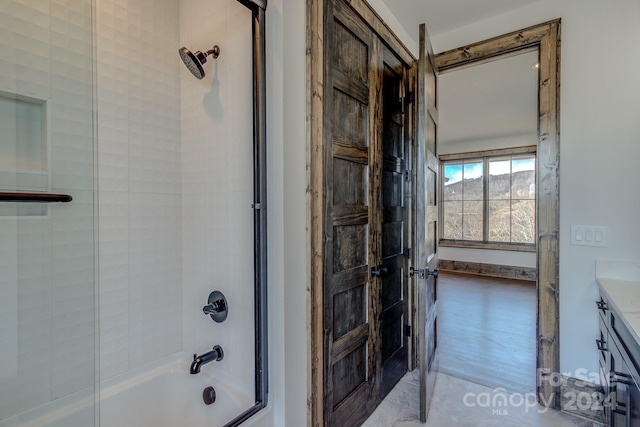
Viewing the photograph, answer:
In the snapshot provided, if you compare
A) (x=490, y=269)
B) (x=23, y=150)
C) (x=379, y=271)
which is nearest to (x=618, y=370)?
(x=379, y=271)

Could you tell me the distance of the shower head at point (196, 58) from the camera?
5.14 feet

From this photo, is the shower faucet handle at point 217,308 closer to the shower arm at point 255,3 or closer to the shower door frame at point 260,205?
the shower door frame at point 260,205

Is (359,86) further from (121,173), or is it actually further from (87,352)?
(87,352)

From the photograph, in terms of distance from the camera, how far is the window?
574 cm

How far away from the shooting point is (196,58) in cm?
161

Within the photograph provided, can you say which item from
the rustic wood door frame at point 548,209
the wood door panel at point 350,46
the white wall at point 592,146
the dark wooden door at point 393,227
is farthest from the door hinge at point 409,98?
the white wall at point 592,146

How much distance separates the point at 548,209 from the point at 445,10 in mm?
1586

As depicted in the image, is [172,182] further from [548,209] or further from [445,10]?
[548,209]

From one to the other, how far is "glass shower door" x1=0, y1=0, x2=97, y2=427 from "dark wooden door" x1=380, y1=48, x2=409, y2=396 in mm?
1703

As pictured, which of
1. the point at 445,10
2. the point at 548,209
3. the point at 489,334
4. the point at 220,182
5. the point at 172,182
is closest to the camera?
the point at 220,182

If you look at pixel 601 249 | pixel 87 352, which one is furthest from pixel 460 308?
pixel 87 352

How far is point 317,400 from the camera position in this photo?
1.47 metres

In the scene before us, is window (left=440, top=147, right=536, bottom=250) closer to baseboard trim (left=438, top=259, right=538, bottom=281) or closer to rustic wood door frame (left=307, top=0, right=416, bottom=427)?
baseboard trim (left=438, top=259, right=538, bottom=281)

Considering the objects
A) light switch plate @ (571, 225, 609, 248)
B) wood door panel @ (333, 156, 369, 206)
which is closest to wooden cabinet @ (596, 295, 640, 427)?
light switch plate @ (571, 225, 609, 248)
